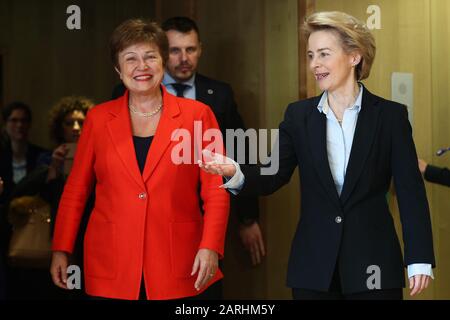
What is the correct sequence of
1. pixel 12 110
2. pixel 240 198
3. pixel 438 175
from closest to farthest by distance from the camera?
pixel 438 175 → pixel 240 198 → pixel 12 110

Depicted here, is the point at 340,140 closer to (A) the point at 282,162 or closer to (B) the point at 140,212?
(A) the point at 282,162

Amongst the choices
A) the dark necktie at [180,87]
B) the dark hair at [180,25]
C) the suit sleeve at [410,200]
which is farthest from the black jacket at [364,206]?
the dark hair at [180,25]

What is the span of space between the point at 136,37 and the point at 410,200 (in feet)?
3.74

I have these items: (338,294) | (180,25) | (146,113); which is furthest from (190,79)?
(338,294)

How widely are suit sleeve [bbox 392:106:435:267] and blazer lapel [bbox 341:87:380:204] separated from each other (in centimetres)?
8

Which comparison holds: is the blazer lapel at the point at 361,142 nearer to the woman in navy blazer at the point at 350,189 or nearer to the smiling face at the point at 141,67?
the woman in navy blazer at the point at 350,189

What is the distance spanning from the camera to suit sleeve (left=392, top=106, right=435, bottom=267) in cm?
287

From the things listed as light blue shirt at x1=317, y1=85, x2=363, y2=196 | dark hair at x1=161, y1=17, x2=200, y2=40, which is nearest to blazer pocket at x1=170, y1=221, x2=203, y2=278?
light blue shirt at x1=317, y1=85, x2=363, y2=196

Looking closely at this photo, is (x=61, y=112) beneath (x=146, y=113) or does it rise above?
above

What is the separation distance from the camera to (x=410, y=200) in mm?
2883

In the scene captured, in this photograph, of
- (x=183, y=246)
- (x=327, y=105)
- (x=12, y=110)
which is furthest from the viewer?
(x=12, y=110)

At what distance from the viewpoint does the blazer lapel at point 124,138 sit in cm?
302

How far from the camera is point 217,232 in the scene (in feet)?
9.99
